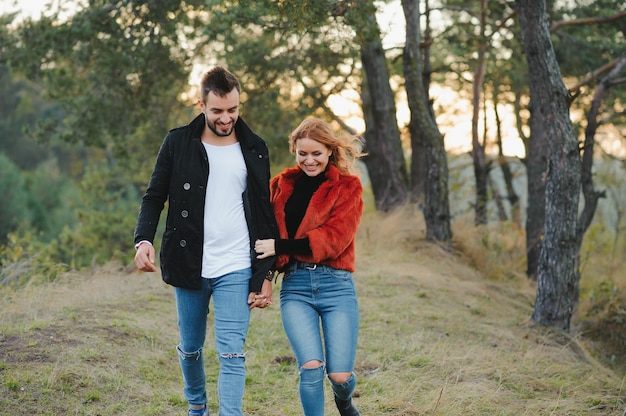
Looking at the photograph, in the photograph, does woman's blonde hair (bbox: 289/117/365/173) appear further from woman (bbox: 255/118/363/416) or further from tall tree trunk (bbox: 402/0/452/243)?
tall tree trunk (bbox: 402/0/452/243)

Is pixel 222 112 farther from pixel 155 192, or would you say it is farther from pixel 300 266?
pixel 300 266

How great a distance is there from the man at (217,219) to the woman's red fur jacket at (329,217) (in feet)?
0.76

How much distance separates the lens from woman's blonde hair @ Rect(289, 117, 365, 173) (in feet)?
15.0

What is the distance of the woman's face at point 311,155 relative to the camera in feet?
15.0

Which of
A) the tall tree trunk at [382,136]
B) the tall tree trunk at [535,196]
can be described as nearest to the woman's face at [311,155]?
the tall tree trunk at [535,196]

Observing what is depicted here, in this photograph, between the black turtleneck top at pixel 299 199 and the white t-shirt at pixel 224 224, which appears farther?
the black turtleneck top at pixel 299 199

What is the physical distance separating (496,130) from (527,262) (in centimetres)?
1041

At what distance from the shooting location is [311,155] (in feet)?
15.0

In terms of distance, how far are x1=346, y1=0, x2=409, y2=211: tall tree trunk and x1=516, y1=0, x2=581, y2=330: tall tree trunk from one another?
6968 millimetres

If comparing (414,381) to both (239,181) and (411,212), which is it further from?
(411,212)

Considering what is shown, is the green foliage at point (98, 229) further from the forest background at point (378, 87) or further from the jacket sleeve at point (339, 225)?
the jacket sleeve at point (339, 225)

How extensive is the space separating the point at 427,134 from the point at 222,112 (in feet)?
29.3

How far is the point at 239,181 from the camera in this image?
4.36 m

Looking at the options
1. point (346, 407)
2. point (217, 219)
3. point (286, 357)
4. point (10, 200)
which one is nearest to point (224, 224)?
point (217, 219)
